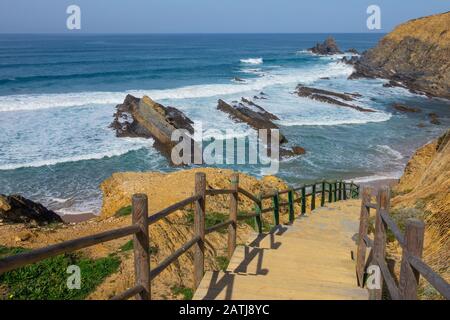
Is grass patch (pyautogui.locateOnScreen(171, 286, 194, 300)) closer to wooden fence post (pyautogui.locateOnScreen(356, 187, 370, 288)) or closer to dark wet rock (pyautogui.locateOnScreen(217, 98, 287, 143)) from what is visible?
wooden fence post (pyautogui.locateOnScreen(356, 187, 370, 288))

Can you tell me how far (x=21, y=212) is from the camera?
10086 millimetres

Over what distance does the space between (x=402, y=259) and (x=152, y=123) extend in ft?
79.4

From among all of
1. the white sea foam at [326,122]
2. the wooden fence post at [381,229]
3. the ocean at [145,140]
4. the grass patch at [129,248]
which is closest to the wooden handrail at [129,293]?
the wooden fence post at [381,229]

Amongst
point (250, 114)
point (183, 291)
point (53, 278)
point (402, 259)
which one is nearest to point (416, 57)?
point (250, 114)

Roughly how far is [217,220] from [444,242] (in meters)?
5.03

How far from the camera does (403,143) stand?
2739 centimetres

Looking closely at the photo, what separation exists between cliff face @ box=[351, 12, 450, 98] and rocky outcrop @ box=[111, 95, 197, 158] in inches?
1324

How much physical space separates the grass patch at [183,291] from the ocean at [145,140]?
10.3m

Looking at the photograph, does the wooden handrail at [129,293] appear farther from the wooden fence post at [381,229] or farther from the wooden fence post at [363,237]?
the wooden fence post at [363,237]

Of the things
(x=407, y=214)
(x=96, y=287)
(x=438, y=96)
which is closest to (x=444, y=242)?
(x=407, y=214)

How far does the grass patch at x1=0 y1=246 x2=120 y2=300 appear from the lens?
228 inches

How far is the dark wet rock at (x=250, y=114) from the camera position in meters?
29.5

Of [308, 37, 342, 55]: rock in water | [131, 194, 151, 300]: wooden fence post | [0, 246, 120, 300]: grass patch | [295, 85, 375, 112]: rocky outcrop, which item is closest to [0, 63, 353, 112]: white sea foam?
[295, 85, 375, 112]: rocky outcrop
